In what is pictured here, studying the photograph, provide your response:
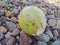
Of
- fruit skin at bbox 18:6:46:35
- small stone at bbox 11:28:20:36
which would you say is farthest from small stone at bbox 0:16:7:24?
fruit skin at bbox 18:6:46:35

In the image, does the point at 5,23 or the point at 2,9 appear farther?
the point at 2,9

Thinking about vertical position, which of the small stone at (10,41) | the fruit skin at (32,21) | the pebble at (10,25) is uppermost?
the fruit skin at (32,21)

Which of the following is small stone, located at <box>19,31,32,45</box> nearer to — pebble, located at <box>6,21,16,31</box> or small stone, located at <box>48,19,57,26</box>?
pebble, located at <box>6,21,16,31</box>

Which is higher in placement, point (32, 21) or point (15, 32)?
point (32, 21)

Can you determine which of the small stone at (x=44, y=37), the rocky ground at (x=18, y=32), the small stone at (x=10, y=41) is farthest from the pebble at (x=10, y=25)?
the small stone at (x=44, y=37)

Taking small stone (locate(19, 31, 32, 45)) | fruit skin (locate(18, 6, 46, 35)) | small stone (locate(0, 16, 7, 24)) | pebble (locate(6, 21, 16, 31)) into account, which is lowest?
small stone (locate(19, 31, 32, 45))

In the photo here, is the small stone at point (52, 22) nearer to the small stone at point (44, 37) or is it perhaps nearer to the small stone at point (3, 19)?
the small stone at point (44, 37)

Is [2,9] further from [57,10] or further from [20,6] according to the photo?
[57,10]

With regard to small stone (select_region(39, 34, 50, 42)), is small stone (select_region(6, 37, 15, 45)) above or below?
below

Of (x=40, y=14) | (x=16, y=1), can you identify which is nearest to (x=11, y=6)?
(x=16, y=1)

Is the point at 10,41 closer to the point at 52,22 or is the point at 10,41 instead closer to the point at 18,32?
the point at 18,32

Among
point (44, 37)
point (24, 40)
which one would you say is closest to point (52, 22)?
point (44, 37)
